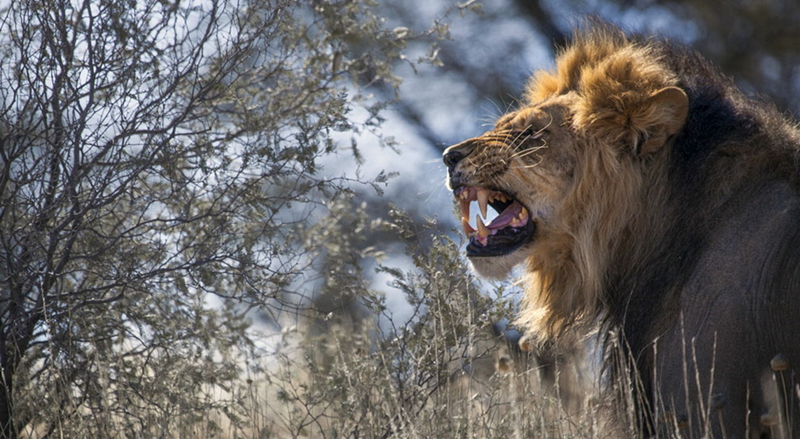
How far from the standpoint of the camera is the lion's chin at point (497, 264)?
4.20 metres

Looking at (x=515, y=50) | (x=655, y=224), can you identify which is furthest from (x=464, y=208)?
(x=515, y=50)

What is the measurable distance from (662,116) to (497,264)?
0.94 metres

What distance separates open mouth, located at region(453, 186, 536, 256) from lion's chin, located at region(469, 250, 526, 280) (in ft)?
0.06

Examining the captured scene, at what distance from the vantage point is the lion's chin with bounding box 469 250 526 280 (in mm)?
4195

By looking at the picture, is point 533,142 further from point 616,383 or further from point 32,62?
point 32,62

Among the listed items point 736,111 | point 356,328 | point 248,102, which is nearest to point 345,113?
point 248,102

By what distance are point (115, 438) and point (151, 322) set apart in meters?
0.65

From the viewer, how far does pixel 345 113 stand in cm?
525

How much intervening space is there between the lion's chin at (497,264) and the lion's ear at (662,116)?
709 millimetres

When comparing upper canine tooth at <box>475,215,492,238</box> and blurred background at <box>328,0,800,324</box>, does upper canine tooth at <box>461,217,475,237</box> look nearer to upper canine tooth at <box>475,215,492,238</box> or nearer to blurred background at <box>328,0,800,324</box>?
upper canine tooth at <box>475,215,492,238</box>

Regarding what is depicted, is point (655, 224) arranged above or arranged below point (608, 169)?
below

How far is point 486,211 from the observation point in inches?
170

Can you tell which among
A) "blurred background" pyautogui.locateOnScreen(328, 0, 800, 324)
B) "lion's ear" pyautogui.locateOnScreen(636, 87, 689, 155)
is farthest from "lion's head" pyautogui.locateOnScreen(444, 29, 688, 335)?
"blurred background" pyautogui.locateOnScreen(328, 0, 800, 324)

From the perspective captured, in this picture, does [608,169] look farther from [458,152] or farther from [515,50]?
[515,50]
